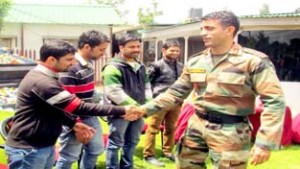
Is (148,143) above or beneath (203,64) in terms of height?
beneath

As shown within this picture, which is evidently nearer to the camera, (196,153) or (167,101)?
(196,153)

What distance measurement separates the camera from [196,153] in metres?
4.03

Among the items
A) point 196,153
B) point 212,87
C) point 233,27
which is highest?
point 233,27

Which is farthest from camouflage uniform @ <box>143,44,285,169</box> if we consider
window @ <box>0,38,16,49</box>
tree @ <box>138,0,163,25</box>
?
tree @ <box>138,0,163,25</box>

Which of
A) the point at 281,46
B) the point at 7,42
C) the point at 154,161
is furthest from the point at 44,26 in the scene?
the point at 154,161

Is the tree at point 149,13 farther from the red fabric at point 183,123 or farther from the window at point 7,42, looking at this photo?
the red fabric at point 183,123

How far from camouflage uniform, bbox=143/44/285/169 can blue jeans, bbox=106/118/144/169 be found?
1178 mm

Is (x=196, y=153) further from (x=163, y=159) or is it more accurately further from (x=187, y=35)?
(x=187, y=35)

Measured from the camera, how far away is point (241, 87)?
371cm

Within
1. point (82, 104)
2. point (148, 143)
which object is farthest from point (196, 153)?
point (148, 143)

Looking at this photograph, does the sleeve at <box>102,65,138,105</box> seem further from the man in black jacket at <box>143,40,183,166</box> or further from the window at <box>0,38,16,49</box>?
the window at <box>0,38,16,49</box>

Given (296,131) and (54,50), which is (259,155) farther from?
(296,131)

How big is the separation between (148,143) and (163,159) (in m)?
0.39

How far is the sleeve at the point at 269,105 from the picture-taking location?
350cm
